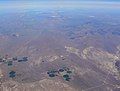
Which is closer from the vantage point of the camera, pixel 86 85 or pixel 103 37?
pixel 86 85

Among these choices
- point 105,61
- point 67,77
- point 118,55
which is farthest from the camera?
point 118,55

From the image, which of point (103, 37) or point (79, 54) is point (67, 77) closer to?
point (79, 54)

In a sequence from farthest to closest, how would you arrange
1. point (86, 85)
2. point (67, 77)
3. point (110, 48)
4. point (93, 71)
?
1. point (110, 48)
2. point (93, 71)
3. point (67, 77)
4. point (86, 85)

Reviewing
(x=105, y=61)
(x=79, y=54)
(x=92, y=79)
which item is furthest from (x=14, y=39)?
(x=92, y=79)

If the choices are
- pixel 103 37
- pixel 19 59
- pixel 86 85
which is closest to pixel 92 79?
pixel 86 85

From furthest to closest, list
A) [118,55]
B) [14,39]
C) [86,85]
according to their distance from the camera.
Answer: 1. [14,39]
2. [118,55]
3. [86,85]

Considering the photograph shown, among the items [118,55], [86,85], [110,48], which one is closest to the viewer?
[86,85]

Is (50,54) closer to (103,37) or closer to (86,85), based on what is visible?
(86,85)

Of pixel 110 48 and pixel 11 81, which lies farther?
pixel 110 48
